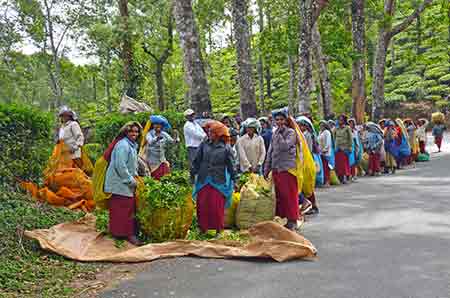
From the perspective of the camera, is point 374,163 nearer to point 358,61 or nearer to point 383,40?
point 358,61

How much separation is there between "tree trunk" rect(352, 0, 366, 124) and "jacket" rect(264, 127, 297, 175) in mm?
13117

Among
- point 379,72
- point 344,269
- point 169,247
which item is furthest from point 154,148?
point 379,72

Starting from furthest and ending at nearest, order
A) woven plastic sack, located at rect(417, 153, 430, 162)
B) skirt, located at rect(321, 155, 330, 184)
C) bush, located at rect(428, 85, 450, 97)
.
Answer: bush, located at rect(428, 85, 450, 97) → woven plastic sack, located at rect(417, 153, 430, 162) → skirt, located at rect(321, 155, 330, 184)

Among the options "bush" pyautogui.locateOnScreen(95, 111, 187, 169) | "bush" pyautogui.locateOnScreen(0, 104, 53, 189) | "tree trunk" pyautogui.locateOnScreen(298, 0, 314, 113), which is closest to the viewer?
"bush" pyautogui.locateOnScreen(0, 104, 53, 189)

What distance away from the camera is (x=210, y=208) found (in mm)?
7801

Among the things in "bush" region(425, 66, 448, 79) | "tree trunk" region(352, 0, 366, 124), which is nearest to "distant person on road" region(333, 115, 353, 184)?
"tree trunk" region(352, 0, 366, 124)

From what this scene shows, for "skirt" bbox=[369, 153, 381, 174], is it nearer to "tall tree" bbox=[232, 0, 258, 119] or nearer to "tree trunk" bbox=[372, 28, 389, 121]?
"tall tree" bbox=[232, 0, 258, 119]

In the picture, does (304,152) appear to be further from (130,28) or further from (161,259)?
(130,28)

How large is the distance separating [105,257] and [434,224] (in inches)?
197

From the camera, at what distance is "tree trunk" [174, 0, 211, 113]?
12695mm

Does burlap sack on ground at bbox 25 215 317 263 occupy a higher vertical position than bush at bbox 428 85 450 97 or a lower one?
lower

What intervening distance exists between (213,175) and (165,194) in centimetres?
89

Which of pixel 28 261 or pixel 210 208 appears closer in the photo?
pixel 28 261

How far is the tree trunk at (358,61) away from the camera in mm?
20875
